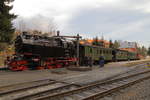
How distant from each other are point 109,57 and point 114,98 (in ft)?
68.0

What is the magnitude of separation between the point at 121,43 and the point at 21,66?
76977 mm

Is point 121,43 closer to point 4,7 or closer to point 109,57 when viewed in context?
point 109,57

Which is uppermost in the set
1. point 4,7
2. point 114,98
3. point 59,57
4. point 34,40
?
point 4,7

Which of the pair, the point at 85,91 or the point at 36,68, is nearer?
the point at 85,91

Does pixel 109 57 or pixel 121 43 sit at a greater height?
pixel 121 43

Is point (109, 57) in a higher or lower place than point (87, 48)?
lower

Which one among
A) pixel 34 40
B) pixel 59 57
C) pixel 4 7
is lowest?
pixel 59 57

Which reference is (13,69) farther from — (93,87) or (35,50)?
(93,87)

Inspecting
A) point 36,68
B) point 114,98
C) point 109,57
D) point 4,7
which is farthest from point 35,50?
point 109,57

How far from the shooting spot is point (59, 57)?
55.8ft

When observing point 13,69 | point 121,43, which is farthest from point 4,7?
point 121,43

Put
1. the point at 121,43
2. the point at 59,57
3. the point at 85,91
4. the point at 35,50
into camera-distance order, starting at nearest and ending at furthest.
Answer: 1. the point at 85,91
2. the point at 35,50
3. the point at 59,57
4. the point at 121,43

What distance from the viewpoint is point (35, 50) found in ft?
48.8

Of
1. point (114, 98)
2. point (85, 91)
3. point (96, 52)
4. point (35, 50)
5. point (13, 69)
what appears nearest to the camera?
point (114, 98)
